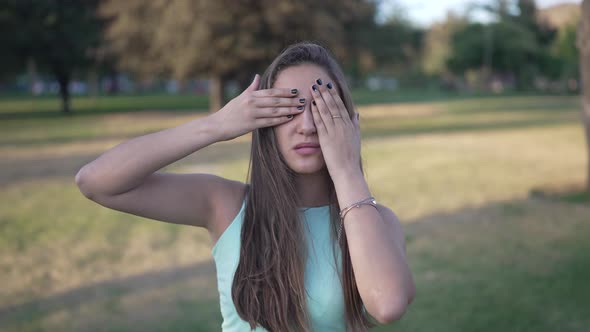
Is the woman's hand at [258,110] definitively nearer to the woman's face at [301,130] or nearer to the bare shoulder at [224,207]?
the woman's face at [301,130]

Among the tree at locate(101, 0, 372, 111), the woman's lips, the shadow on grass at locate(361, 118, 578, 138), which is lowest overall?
the shadow on grass at locate(361, 118, 578, 138)

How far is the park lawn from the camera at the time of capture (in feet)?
15.9

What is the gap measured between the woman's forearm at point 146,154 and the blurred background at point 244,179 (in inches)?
29.1

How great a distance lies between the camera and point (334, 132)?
1578 millimetres

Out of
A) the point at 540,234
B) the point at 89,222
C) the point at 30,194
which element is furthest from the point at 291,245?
the point at 30,194

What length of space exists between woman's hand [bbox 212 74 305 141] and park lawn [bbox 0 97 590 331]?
336 centimetres

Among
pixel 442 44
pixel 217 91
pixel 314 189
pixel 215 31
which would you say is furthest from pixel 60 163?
pixel 442 44

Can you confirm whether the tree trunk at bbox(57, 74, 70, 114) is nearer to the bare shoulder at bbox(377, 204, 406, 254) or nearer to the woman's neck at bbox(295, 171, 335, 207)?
the woman's neck at bbox(295, 171, 335, 207)

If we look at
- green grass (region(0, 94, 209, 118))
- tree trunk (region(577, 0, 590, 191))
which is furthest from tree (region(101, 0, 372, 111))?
tree trunk (region(577, 0, 590, 191))

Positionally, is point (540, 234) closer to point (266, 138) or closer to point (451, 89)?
point (266, 138)

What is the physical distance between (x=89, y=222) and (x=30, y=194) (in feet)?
8.55

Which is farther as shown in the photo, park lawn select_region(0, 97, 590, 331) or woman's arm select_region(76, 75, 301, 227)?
park lawn select_region(0, 97, 590, 331)

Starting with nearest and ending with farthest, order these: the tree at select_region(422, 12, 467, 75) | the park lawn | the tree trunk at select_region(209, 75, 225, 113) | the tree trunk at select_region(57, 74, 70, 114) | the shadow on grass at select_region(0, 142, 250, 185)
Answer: the park lawn
the shadow on grass at select_region(0, 142, 250, 185)
the tree trunk at select_region(209, 75, 225, 113)
the tree trunk at select_region(57, 74, 70, 114)
the tree at select_region(422, 12, 467, 75)

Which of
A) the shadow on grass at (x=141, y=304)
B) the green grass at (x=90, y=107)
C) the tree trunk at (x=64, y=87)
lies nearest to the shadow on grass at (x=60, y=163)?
the shadow on grass at (x=141, y=304)
